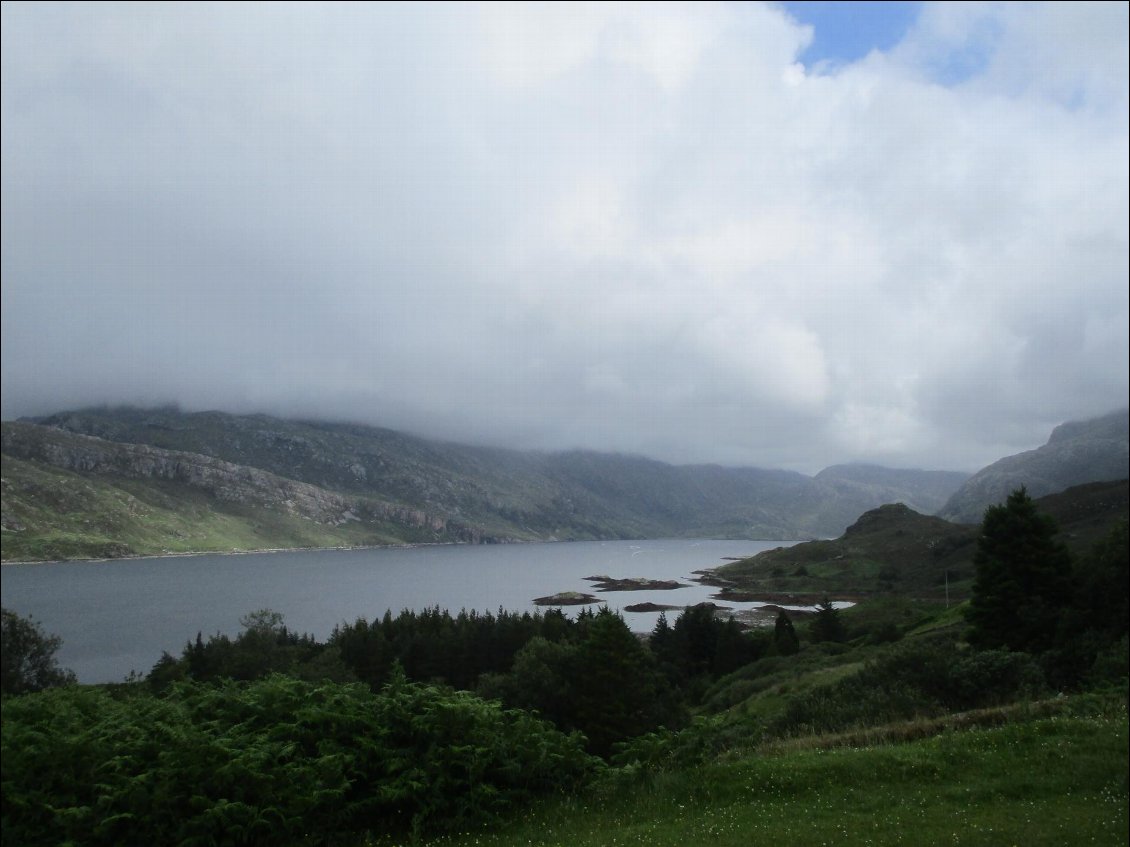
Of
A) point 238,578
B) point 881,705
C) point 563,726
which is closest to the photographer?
point 881,705

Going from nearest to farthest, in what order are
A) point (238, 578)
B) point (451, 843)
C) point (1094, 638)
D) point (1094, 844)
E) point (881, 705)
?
point (1094, 844) < point (451, 843) < point (881, 705) < point (1094, 638) < point (238, 578)

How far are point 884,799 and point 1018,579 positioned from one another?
3032cm

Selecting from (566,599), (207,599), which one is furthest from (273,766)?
(207,599)

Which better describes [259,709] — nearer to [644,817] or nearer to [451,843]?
[451,843]

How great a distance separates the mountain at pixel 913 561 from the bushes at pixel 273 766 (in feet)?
325

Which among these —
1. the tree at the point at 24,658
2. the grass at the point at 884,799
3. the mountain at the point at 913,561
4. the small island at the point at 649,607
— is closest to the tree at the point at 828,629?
the mountain at the point at 913,561

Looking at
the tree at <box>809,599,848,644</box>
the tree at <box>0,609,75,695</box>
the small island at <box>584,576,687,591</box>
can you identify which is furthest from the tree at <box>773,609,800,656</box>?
the small island at <box>584,576,687,591</box>

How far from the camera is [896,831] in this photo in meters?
9.12

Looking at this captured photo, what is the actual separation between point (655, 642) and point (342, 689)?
73787 millimetres

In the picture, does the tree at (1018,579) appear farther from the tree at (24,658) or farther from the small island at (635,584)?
the small island at (635,584)

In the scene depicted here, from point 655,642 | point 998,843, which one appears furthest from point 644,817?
point 655,642

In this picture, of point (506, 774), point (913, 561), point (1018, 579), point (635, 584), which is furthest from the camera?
point (635, 584)

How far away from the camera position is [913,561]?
16300 centimetres

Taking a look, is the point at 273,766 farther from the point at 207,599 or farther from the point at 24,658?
the point at 207,599
